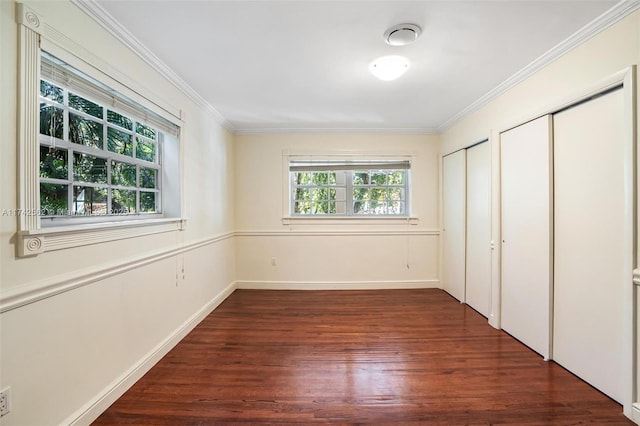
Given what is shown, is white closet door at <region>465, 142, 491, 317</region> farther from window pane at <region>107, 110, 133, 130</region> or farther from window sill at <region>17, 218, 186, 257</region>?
window pane at <region>107, 110, 133, 130</region>

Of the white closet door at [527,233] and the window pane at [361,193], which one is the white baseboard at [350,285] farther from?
the white closet door at [527,233]

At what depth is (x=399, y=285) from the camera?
13.9 ft

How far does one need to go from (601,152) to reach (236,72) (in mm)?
2798

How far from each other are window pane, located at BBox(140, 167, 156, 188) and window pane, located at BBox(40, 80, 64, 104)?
818 millimetres

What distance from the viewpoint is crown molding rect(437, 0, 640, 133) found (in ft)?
5.34

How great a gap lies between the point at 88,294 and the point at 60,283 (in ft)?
0.71

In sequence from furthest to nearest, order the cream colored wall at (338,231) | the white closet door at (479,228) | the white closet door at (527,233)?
1. the cream colored wall at (338,231)
2. the white closet door at (479,228)
3. the white closet door at (527,233)

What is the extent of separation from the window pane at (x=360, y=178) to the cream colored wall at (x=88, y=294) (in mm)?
2360

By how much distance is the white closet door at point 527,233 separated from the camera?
2.26 m

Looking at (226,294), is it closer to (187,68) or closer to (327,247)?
(327,247)

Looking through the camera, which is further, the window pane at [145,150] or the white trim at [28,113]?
the window pane at [145,150]

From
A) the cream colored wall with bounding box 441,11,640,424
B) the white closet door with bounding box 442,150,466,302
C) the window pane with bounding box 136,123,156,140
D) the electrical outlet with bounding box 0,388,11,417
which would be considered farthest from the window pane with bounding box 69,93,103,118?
the white closet door with bounding box 442,150,466,302

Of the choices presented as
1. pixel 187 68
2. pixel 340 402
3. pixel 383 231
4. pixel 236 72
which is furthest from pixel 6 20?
pixel 383 231

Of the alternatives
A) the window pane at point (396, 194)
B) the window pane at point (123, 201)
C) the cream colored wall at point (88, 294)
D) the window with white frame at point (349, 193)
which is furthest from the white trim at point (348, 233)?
the window pane at point (123, 201)
